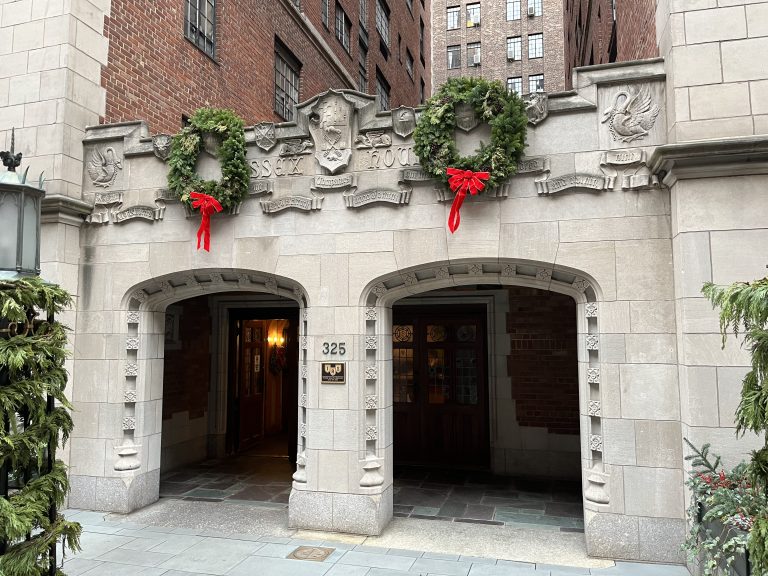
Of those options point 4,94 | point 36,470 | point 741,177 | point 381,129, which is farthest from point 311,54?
point 36,470

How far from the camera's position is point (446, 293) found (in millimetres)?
10766

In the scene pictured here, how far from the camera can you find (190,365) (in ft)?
36.0

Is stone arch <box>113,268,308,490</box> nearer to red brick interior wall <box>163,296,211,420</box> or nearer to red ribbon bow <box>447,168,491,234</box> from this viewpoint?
red brick interior wall <box>163,296,211,420</box>

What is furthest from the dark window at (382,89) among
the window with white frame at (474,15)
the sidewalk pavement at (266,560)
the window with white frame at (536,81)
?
the sidewalk pavement at (266,560)

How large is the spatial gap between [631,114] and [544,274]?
83.3 inches

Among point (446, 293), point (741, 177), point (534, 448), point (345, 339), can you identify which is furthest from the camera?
point (446, 293)

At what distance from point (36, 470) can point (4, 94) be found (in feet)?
22.6

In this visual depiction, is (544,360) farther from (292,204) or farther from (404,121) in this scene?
(292,204)

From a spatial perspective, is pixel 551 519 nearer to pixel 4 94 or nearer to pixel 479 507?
pixel 479 507

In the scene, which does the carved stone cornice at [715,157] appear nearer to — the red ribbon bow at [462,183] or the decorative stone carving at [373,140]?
the red ribbon bow at [462,183]

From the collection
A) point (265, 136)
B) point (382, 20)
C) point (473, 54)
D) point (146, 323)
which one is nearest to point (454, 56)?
point (473, 54)

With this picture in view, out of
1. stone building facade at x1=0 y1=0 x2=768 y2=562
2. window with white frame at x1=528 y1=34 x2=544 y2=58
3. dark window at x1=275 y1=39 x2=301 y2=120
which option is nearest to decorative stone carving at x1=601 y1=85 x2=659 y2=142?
stone building facade at x1=0 y1=0 x2=768 y2=562

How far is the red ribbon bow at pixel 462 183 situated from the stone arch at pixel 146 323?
2578mm

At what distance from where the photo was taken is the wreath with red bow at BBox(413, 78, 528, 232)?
6520 mm
